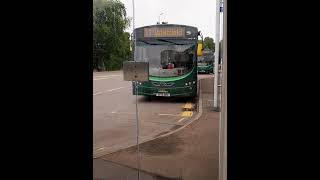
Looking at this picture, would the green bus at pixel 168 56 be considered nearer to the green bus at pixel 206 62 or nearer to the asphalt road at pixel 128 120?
the asphalt road at pixel 128 120

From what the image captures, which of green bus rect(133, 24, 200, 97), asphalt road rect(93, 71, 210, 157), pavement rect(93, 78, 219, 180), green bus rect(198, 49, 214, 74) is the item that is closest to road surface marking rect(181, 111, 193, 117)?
asphalt road rect(93, 71, 210, 157)

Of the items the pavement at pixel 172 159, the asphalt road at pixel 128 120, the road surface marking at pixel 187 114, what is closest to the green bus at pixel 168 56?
the asphalt road at pixel 128 120

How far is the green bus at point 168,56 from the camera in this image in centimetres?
1142

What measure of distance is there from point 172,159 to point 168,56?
6733 millimetres

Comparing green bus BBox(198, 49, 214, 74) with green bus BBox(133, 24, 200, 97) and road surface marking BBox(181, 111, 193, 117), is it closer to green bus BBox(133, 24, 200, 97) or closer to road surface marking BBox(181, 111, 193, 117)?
green bus BBox(133, 24, 200, 97)

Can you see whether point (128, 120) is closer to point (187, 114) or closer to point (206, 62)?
point (187, 114)

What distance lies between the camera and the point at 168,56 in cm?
1169

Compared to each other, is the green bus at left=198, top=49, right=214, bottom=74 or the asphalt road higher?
the green bus at left=198, top=49, right=214, bottom=74

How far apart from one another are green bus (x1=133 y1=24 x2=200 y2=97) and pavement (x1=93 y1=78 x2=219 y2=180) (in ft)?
15.5

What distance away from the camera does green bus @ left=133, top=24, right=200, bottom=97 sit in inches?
450

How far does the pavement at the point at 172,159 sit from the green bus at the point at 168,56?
4.72m
